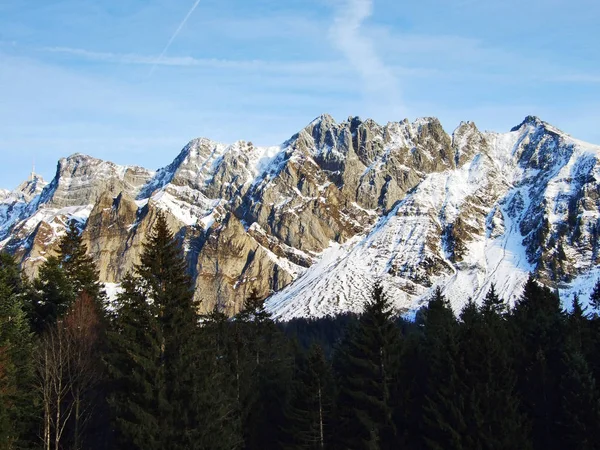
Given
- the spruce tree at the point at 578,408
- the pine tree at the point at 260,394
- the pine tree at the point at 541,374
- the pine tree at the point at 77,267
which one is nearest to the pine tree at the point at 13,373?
the pine tree at the point at 77,267

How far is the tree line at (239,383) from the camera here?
3075 cm

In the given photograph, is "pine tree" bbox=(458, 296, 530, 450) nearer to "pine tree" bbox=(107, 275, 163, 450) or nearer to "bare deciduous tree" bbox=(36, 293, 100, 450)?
"pine tree" bbox=(107, 275, 163, 450)

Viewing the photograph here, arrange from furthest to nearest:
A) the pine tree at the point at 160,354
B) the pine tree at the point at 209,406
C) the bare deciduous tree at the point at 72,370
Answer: the bare deciduous tree at the point at 72,370 → the pine tree at the point at 209,406 → the pine tree at the point at 160,354

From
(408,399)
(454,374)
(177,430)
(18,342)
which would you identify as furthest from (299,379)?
(18,342)

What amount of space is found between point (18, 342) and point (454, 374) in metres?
27.3

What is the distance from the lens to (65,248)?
5738 cm

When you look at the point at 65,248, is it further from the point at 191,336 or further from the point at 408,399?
the point at 408,399

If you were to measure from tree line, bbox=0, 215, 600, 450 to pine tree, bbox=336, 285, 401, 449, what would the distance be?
0.32ft

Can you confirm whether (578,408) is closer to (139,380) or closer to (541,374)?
(541,374)

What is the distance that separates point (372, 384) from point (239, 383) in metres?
15.5

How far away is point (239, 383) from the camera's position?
51.3m

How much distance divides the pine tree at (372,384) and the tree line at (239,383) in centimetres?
10

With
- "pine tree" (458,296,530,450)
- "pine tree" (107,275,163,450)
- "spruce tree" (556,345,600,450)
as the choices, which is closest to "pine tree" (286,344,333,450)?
"pine tree" (458,296,530,450)

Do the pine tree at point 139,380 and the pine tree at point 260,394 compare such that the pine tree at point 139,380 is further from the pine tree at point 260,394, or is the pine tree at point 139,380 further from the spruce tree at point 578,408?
the spruce tree at point 578,408
